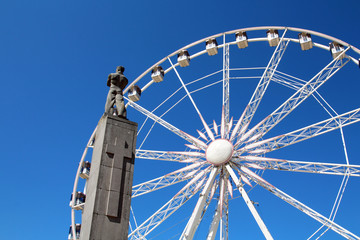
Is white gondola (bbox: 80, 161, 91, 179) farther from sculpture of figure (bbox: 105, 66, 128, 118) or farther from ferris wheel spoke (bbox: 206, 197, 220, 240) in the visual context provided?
sculpture of figure (bbox: 105, 66, 128, 118)

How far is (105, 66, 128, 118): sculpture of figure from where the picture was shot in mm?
9835

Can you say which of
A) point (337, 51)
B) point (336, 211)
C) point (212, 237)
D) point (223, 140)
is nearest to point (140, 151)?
point (223, 140)

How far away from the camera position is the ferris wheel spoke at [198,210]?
17636 millimetres

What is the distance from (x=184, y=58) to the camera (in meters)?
23.4

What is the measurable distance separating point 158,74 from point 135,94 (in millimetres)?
1889

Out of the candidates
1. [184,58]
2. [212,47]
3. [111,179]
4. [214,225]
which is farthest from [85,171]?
[111,179]

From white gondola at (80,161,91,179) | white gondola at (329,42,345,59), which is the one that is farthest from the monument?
white gondola at (329,42,345,59)

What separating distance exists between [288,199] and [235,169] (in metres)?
2.88

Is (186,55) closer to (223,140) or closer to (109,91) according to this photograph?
(223,140)

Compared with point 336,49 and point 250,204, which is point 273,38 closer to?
point 336,49

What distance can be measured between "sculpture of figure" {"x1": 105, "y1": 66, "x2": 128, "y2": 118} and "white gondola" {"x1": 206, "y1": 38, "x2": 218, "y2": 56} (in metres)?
13.5

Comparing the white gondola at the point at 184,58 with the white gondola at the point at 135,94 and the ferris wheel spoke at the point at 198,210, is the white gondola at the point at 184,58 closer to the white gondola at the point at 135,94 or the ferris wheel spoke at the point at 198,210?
the white gondola at the point at 135,94

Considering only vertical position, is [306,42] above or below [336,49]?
above

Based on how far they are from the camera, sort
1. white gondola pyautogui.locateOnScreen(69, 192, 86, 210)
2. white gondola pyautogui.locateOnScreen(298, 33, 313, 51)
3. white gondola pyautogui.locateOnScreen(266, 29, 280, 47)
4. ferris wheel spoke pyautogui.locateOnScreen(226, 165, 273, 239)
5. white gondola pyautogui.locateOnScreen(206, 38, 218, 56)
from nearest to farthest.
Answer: ferris wheel spoke pyautogui.locateOnScreen(226, 165, 273, 239) < white gondola pyautogui.locateOnScreen(298, 33, 313, 51) < white gondola pyautogui.locateOnScreen(69, 192, 86, 210) < white gondola pyautogui.locateOnScreen(266, 29, 280, 47) < white gondola pyautogui.locateOnScreen(206, 38, 218, 56)
